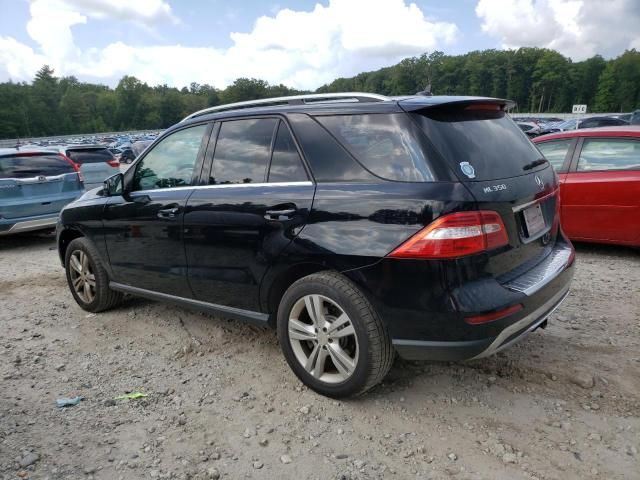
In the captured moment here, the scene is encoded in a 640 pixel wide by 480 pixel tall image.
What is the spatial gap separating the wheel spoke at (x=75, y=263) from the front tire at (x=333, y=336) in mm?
2657

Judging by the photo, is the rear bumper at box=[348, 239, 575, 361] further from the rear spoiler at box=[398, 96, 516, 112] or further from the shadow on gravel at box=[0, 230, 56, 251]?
the shadow on gravel at box=[0, 230, 56, 251]

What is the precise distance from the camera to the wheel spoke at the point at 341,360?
9.46 feet

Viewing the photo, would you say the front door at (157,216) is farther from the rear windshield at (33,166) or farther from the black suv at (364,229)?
the rear windshield at (33,166)

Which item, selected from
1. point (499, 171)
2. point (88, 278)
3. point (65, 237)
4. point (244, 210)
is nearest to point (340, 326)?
point (244, 210)

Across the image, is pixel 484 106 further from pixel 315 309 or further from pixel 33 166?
pixel 33 166

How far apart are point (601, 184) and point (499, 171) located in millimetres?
3633

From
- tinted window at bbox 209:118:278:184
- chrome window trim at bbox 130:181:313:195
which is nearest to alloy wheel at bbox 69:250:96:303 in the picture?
chrome window trim at bbox 130:181:313:195

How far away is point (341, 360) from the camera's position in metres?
2.91

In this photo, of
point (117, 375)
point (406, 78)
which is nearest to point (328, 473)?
point (117, 375)

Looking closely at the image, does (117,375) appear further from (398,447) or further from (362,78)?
(362,78)

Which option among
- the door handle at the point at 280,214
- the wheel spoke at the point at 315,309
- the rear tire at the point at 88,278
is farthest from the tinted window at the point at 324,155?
the rear tire at the point at 88,278

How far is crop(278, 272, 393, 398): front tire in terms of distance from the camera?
274cm

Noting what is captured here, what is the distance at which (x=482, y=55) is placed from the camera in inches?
4843

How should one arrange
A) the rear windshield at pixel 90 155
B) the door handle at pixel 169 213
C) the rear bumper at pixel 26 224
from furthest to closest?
the rear windshield at pixel 90 155 → the rear bumper at pixel 26 224 → the door handle at pixel 169 213
